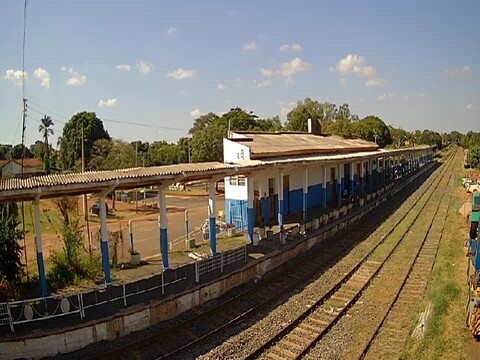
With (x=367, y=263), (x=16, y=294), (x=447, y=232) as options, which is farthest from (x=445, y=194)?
(x=16, y=294)

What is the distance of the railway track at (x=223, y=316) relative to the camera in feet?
32.2

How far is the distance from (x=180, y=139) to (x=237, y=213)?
158 feet

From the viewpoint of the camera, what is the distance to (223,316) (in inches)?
469

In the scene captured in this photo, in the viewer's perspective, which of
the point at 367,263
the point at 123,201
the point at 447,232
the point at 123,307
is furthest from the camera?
the point at 123,201

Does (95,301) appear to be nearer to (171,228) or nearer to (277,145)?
(171,228)

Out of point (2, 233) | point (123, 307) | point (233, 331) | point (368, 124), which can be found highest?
point (368, 124)

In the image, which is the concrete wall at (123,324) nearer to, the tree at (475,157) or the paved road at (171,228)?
the paved road at (171,228)

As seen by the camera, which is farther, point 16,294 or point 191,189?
point 191,189

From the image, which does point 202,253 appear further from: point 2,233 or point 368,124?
point 368,124

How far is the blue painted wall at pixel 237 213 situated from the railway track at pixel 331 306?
6.58m

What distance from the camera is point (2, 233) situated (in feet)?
41.8

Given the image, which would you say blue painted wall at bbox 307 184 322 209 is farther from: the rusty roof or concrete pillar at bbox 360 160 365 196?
concrete pillar at bbox 360 160 365 196

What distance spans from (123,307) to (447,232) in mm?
17643

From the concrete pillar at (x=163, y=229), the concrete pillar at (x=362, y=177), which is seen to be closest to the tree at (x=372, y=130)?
the concrete pillar at (x=362, y=177)
